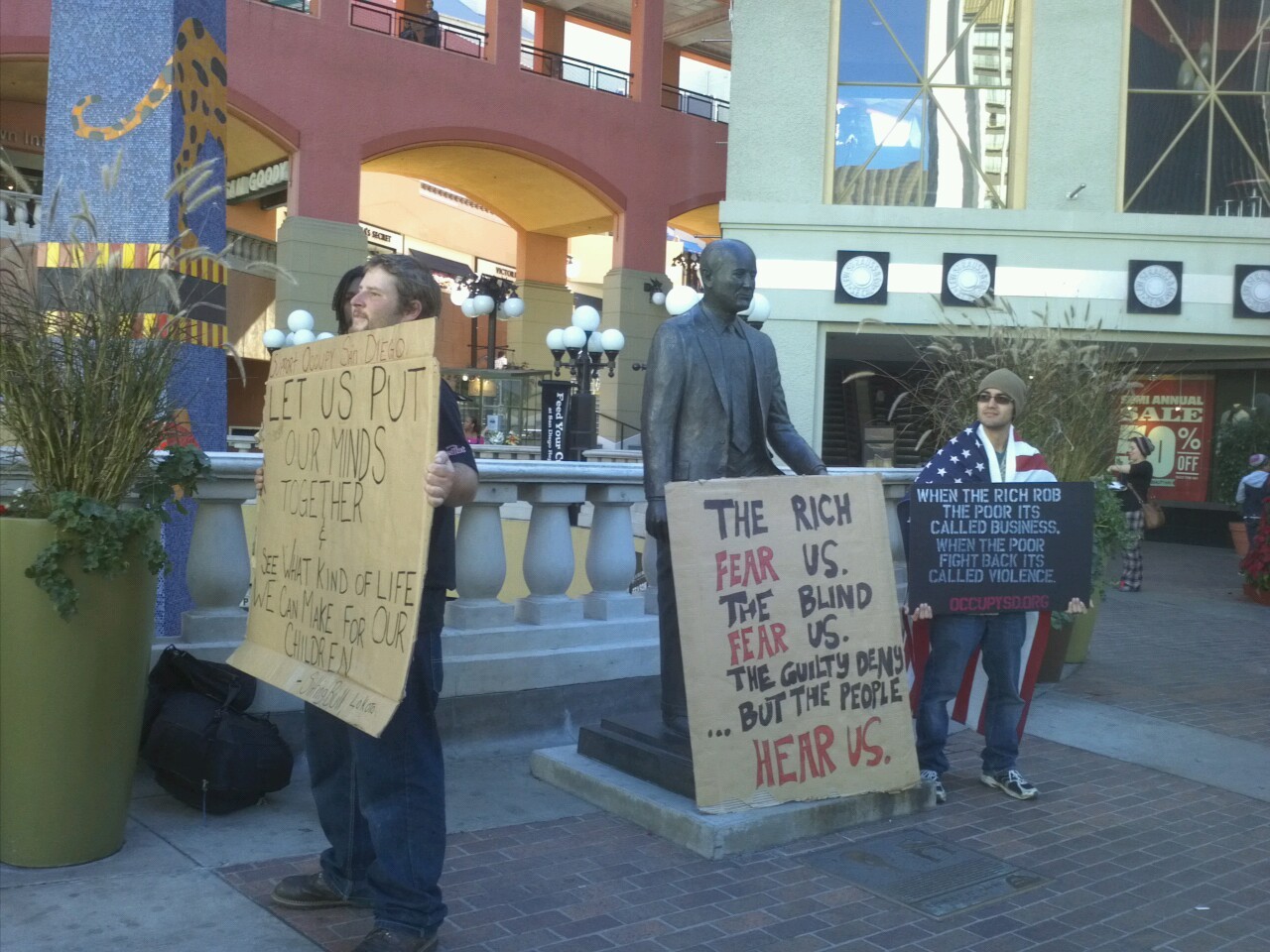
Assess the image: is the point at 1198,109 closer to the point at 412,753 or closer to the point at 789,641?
the point at 789,641

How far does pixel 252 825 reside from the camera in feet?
15.4

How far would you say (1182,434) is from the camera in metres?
23.7

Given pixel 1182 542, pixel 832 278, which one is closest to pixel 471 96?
pixel 832 278

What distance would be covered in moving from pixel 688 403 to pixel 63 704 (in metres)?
2.52

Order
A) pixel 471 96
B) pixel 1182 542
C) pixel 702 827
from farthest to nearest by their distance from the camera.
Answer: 1. pixel 471 96
2. pixel 1182 542
3. pixel 702 827

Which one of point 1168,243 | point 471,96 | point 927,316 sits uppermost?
point 471,96

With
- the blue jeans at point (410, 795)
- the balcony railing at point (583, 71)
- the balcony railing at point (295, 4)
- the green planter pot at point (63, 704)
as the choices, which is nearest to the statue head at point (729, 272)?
the blue jeans at point (410, 795)

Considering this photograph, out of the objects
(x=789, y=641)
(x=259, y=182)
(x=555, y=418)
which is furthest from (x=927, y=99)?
(x=789, y=641)

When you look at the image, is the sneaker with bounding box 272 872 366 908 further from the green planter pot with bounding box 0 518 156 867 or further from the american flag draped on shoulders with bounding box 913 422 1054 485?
the american flag draped on shoulders with bounding box 913 422 1054 485

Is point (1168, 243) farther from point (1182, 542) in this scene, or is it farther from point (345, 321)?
point (345, 321)

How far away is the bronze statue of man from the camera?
16.2 feet

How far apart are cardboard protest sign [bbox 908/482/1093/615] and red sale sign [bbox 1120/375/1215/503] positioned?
18783mm

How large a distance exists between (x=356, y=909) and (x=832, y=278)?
16.8 meters

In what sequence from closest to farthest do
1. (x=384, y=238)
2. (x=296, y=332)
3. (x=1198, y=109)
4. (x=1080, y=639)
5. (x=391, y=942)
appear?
(x=391, y=942)
(x=1080, y=639)
(x=1198, y=109)
(x=296, y=332)
(x=384, y=238)
